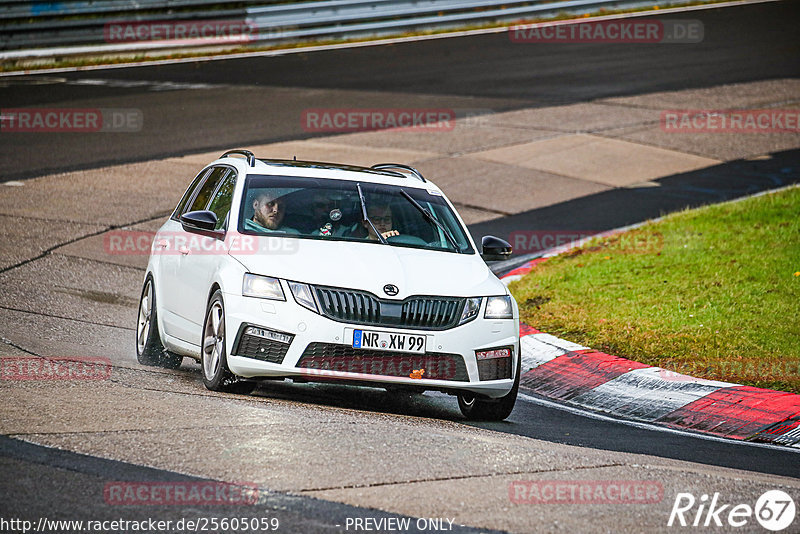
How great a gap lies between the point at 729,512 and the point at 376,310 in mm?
2777

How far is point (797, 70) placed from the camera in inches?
1037

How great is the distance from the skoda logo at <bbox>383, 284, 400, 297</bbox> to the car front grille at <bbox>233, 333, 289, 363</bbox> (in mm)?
704

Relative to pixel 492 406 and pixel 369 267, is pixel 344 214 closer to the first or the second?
pixel 369 267

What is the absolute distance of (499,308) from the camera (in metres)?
7.92

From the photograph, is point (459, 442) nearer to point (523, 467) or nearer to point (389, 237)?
point (523, 467)

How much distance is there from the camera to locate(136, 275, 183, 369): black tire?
923 cm


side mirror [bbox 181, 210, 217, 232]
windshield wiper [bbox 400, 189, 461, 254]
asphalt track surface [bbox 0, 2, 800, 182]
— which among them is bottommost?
windshield wiper [bbox 400, 189, 461, 254]

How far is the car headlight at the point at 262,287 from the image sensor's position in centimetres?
754

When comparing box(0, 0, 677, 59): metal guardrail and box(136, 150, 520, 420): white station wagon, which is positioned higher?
box(0, 0, 677, 59): metal guardrail

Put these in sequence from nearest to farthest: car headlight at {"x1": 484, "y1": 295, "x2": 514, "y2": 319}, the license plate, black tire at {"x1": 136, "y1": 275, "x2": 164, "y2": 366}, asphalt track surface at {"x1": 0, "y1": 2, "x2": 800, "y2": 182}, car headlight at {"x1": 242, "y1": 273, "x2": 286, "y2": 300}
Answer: the license plate, car headlight at {"x1": 242, "y1": 273, "x2": 286, "y2": 300}, car headlight at {"x1": 484, "y1": 295, "x2": 514, "y2": 319}, black tire at {"x1": 136, "y1": 275, "x2": 164, "y2": 366}, asphalt track surface at {"x1": 0, "y1": 2, "x2": 800, "y2": 182}

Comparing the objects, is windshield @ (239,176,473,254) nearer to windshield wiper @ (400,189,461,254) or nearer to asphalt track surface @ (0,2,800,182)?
windshield wiper @ (400,189,461,254)

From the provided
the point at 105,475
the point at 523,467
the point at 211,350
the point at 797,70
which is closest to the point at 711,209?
the point at 211,350

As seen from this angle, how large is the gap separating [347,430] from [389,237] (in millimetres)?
2252

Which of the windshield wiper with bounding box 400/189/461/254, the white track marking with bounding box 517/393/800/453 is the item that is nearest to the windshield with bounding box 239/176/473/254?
the windshield wiper with bounding box 400/189/461/254
